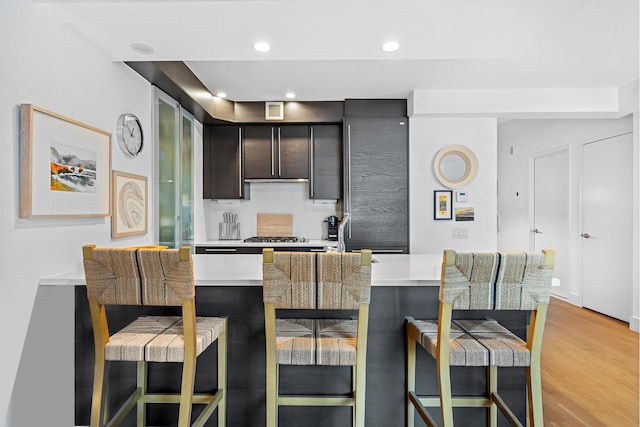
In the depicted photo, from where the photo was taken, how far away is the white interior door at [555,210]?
4684mm

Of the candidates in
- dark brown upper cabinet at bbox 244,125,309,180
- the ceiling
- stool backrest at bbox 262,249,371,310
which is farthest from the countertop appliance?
stool backrest at bbox 262,249,371,310

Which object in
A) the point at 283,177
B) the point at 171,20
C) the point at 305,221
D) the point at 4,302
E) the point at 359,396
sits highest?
the point at 171,20

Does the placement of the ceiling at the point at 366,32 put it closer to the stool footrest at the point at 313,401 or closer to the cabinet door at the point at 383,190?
the cabinet door at the point at 383,190

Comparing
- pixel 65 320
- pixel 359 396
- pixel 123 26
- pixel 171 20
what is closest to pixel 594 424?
pixel 359 396

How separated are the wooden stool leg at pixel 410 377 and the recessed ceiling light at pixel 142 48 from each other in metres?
2.20

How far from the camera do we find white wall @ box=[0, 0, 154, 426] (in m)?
Answer: 1.59

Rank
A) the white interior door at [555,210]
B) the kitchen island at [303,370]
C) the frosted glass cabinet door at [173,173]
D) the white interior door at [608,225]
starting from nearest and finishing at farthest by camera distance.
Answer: the kitchen island at [303,370] → the frosted glass cabinet door at [173,173] → the white interior door at [608,225] → the white interior door at [555,210]

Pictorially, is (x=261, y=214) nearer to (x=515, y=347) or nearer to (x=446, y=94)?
(x=446, y=94)

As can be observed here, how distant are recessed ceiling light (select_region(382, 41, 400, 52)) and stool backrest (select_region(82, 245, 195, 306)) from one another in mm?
1631

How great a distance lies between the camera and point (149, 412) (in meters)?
1.89

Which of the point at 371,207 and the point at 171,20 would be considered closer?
the point at 171,20

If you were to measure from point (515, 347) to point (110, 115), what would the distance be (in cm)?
264

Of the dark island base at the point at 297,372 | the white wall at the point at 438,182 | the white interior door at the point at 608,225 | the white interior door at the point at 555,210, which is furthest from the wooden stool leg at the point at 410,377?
the white interior door at the point at 555,210

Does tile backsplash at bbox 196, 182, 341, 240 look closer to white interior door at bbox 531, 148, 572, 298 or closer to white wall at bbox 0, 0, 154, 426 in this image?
white wall at bbox 0, 0, 154, 426
